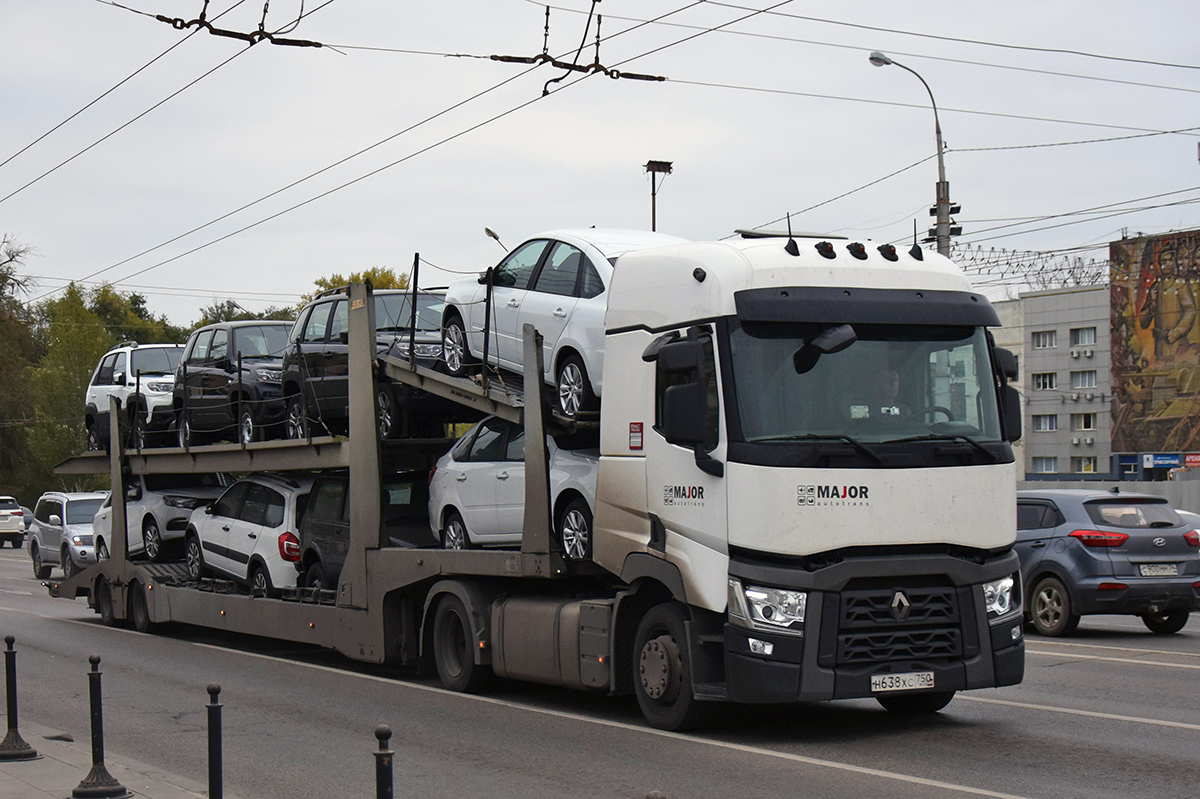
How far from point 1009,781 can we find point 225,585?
1153 centimetres

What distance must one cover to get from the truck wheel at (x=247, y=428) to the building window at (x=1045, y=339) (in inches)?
2790

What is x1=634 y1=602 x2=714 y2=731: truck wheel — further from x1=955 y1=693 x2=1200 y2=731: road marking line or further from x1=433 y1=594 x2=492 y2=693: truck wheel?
x1=955 y1=693 x2=1200 y2=731: road marking line

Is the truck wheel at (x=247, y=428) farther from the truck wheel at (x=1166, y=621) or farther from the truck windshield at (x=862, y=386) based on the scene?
the truck wheel at (x=1166, y=621)

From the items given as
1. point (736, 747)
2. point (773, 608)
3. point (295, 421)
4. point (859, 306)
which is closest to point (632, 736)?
point (736, 747)

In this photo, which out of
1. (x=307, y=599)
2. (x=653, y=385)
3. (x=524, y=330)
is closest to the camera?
(x=653, y=385)

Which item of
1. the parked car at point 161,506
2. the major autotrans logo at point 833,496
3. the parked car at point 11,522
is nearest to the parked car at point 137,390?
the parked car at point 161,506

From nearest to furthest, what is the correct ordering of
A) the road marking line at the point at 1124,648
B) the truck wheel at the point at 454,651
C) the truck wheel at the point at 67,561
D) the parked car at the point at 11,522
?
1. the truck wheel at the point at 454,651
2. the road marking line at the point at 1124,648
3. the truck wheel at the point at 67,561
4. the parked car at the point at 11,522

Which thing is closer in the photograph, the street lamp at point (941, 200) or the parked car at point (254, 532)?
the parked car at point (254, 532)

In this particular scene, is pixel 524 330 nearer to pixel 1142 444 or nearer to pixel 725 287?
pixel 725 287

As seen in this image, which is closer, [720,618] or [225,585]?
[720,618]

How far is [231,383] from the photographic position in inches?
663

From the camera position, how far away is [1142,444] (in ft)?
223

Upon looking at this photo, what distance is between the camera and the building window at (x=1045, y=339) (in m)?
80.2

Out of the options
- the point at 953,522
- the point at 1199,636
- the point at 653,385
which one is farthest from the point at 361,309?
the point at 1199,636
